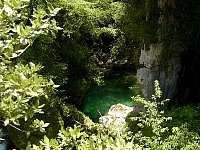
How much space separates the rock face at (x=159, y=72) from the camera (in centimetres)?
876

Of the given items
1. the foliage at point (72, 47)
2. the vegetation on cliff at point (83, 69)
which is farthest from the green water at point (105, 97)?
the foliage at point (72, 47)

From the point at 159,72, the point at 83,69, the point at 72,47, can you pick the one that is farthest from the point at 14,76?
the point at 83,69

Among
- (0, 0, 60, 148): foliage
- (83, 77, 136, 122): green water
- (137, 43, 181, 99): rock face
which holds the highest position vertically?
(83, 77, 136, 122): green water

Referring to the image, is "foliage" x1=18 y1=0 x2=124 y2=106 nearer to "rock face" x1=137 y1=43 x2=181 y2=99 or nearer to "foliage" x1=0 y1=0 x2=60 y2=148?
"rock face" x1=137 y1=43 x2=181 y2=99

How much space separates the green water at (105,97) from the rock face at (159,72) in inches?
134

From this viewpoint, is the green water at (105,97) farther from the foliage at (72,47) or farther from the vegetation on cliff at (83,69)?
the foliage at (72,47)

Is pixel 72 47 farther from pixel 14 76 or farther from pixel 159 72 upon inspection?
pixel 14 76

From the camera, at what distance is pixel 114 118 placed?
11.2 m

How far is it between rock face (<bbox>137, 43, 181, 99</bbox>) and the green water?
341cm

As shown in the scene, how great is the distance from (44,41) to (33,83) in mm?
7866

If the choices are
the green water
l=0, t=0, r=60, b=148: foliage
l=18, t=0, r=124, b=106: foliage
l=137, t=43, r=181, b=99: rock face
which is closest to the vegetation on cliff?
l=18, t=0, r=124, b=106: foliage

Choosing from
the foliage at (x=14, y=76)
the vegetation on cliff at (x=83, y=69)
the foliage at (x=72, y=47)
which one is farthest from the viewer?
the foliage at (x=72, y=47)

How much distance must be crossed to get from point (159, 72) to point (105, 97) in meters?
6.02

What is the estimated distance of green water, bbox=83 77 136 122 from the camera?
13.2 metres
